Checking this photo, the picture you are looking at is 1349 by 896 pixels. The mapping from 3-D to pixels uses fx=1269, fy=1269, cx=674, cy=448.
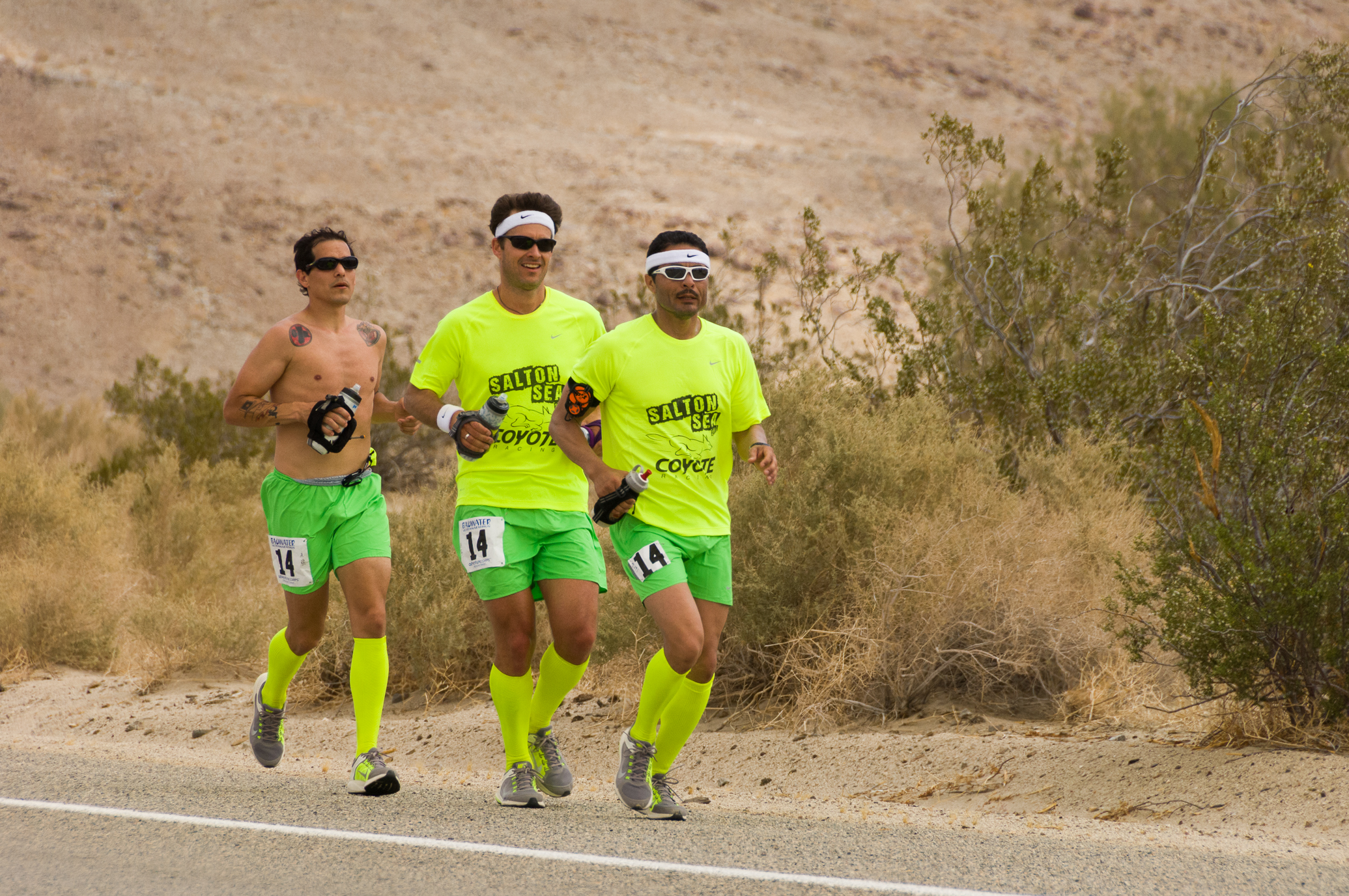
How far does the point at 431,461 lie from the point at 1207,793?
1456cm

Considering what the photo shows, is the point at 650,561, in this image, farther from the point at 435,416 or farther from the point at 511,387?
the point at 435,416

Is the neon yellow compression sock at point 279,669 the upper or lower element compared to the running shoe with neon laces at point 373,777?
upper

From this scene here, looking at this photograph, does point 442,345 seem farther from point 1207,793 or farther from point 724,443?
point 1207,793

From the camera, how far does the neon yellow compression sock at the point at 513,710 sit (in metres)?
5.68

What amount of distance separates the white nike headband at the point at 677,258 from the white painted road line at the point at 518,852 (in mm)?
2454

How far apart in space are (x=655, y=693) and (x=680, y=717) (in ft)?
0.59

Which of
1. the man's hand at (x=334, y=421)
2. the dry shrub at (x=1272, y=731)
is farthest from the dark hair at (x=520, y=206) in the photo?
the dry shrub at (x=1272, y=731)

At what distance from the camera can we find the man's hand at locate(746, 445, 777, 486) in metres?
5.43

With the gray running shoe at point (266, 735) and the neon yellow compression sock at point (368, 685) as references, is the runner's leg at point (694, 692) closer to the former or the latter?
the neon yellow compression sock at point (368, 685)

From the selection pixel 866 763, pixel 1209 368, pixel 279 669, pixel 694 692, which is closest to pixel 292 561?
pixel 279 669

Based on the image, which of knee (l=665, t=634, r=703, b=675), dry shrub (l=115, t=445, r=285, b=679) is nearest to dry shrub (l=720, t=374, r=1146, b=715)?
knee (l=665, t=634, r=703, b=675)

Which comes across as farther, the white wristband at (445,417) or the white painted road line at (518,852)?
the white wristband at (445,417)

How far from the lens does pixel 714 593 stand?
17.9ft

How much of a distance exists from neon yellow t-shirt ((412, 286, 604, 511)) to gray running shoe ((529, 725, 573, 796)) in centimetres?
107
